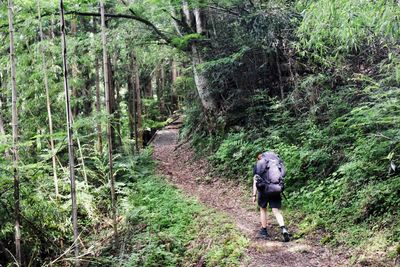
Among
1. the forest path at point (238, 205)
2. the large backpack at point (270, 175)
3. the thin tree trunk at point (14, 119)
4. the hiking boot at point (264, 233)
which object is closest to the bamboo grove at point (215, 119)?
the thin tree trunk at point (14, 119)

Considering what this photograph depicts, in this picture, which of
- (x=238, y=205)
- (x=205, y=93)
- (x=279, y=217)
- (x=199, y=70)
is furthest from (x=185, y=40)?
(x=279, y=217)

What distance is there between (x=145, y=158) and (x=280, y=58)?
6.52m

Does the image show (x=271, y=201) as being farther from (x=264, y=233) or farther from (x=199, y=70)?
(x=199, y=70)

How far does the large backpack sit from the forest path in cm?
96

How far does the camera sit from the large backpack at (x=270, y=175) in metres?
6.95

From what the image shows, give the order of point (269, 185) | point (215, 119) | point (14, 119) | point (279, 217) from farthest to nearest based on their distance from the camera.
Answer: point (215, 119) → point (269, 185) → point (279, 217) → point (14, 119)

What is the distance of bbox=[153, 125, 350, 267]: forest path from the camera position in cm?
602

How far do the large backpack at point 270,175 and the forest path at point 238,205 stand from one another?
96 centimetres

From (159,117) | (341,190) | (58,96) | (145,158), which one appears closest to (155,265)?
(341,190)

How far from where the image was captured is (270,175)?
6.98 meters

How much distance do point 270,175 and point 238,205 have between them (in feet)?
8.87

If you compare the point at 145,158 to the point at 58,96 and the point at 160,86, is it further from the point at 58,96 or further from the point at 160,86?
the point at 160,86

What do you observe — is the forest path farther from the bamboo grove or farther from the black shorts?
the black shorts

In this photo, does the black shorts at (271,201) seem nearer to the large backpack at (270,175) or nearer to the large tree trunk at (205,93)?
the large backpack at (270,175)
